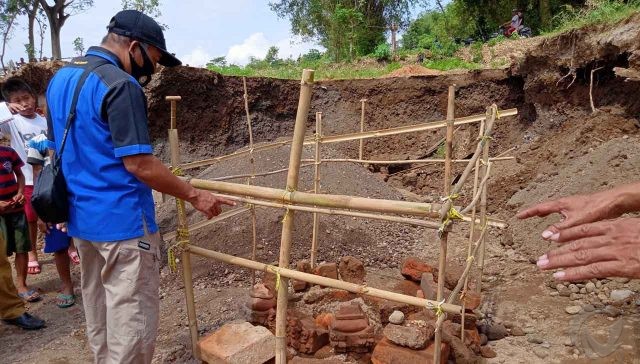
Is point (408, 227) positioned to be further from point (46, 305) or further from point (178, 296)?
point (46, 305)

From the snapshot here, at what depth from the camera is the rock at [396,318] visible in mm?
3152

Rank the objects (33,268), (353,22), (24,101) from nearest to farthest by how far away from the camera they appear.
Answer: (24,101) < (33,268) < (353,22)

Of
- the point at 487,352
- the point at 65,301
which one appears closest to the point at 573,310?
the point at 487,352

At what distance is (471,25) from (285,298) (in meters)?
19.0

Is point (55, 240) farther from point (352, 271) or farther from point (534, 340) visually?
point (534, 340)

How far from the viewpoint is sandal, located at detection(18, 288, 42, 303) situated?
4.41 meters

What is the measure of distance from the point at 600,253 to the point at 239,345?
213 cm

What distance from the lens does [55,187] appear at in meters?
2.24

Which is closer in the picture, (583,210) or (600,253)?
(600,253)

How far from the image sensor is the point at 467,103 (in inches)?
Answer: 396

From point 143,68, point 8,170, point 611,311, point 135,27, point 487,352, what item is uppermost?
point 135,27

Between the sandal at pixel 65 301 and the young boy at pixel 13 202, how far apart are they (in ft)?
1.79

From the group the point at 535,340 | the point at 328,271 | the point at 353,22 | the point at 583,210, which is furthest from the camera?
the point at 353,22

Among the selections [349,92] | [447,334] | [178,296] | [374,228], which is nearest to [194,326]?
[178,296]
